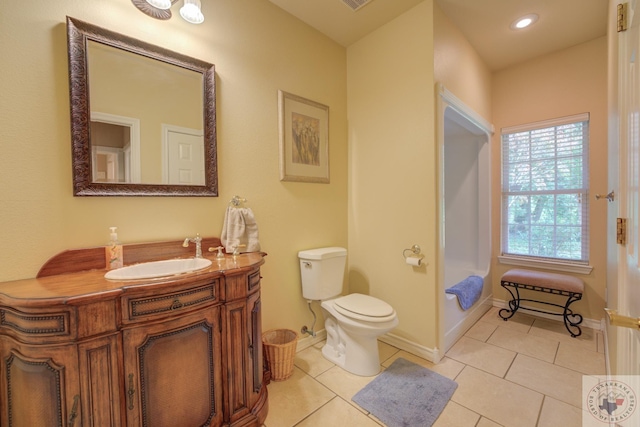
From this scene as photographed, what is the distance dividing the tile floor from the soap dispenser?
1177 mm

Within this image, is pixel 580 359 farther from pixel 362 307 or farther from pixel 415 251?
pixel 362 307

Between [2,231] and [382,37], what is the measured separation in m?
2.79

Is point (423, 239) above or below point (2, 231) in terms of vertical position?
below

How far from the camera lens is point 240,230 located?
1.77 m

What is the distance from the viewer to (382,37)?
2344 millimetres

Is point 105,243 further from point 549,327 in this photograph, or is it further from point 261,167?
point 549,327

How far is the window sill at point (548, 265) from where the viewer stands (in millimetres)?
2656

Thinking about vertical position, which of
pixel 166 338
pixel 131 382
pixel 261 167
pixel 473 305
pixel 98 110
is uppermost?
pixel 98 110

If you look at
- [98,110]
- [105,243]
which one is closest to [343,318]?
[105,243]

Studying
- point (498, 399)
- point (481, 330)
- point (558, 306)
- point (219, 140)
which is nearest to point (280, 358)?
point (498, 399)

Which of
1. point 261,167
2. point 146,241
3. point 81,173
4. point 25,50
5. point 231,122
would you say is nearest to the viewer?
point 25,50

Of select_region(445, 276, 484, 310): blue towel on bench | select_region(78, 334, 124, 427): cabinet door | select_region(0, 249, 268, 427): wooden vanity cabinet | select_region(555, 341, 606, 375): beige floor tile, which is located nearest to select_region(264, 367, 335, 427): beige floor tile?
select_region(0, 249, 268, 427): wooden vanity cabinet

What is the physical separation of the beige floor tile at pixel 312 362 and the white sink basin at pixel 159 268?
3.74 feet

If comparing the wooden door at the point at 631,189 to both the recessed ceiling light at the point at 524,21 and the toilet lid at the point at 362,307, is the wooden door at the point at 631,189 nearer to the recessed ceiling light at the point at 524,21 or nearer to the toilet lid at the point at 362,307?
the toilet lid at the point at 362,307
